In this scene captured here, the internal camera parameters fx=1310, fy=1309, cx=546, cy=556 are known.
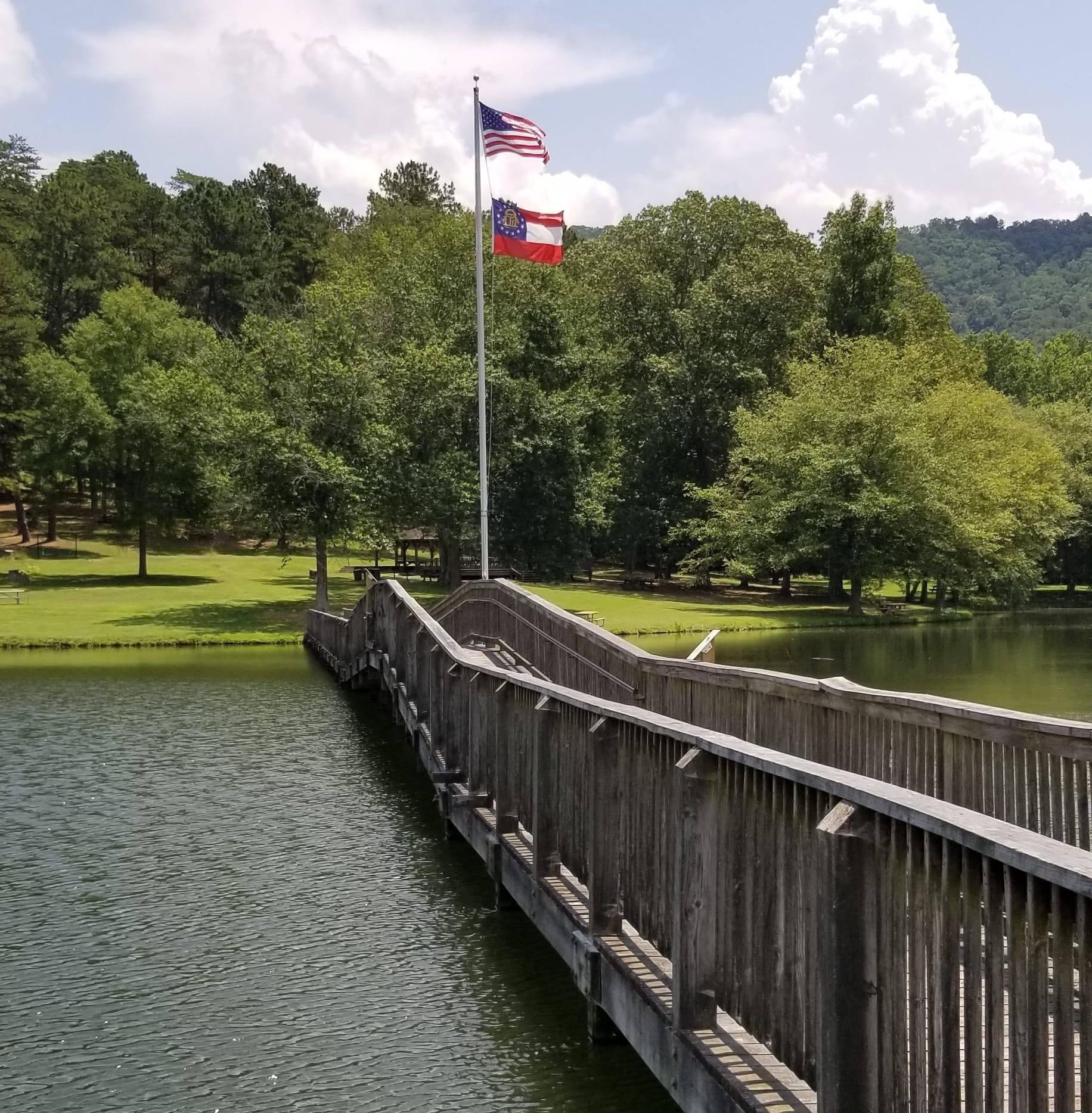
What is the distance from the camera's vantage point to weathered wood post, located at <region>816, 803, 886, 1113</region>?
4309 mm

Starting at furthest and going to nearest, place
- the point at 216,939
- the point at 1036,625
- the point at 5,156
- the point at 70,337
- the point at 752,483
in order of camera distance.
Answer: the point at 5,156
the point at 70,337
the point at 752,483
the point at 1036,625
the point at 216,939

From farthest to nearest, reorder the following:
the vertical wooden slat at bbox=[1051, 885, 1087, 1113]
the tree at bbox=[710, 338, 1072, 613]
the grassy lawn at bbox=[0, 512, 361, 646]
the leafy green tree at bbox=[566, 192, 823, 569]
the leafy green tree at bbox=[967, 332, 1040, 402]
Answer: the leafy green tree at bbox=[967, 332, 1040, 402]
the leafy green tree at bbox=[566, 192, 823, 569]
the tree at bbox=[710, 338, 1072, 613]
the grassy lawn at bbox=[0, 512, 361, 646]
the vertical wooden slat at bbox=[1051, 885, 1087, 1113]

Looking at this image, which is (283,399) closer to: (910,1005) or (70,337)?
(70,337)

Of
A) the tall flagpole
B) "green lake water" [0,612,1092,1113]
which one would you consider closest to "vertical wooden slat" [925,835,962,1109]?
"green lake water" [0,612,1092,1113]

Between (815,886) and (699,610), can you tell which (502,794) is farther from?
(699,610)

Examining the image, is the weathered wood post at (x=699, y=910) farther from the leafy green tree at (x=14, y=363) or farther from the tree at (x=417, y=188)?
the tree at (x=417, y=188)

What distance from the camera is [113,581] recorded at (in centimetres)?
5425

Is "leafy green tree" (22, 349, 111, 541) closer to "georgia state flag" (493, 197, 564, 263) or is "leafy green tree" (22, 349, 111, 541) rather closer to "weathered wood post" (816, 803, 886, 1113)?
"georgia state flag" (493, 197, 564, 263)

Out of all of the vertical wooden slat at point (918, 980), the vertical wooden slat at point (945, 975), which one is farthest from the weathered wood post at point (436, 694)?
the vertical wooden slat at point (945, 975)

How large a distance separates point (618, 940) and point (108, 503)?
70.0 m

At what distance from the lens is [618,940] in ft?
24.3

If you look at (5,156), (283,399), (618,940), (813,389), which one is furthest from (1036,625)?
(5,156)

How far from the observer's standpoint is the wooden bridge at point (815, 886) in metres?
3.65

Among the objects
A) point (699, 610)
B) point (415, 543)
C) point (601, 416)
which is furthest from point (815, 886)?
point (415, 543)
